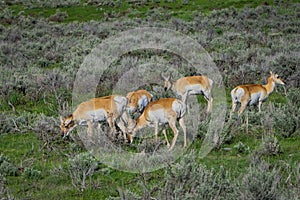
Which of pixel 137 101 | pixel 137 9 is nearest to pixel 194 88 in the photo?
pixel 137 101

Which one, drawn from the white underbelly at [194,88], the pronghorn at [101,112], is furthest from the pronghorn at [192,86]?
the pronghorn at [101,112]

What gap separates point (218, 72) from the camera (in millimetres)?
16375

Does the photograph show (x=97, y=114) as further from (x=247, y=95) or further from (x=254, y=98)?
(x=254, y=98)

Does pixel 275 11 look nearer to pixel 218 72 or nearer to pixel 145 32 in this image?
pixel 145 32

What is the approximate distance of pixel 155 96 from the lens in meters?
13.2

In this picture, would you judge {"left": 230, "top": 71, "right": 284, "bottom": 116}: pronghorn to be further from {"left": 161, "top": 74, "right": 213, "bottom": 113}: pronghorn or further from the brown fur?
the brown fur

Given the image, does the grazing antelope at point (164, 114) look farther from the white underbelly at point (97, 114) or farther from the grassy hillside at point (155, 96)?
the white underbelly at point (97, 114)

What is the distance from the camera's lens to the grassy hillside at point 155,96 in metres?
6.35

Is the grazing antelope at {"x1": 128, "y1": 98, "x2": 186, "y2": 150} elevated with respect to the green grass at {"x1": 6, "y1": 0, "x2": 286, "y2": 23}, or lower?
lower

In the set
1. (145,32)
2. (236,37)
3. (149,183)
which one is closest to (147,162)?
(149,183)

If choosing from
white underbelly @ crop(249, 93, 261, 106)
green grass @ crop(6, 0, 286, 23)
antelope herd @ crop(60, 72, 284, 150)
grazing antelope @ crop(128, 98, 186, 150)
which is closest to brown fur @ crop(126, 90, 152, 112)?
antelope herd @ crop(60, 72, 284, 150)

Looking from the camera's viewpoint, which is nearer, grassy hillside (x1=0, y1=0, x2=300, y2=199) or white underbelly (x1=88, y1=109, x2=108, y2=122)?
grassy hillside (x1=0, y1=0, x2=300, y2=199)

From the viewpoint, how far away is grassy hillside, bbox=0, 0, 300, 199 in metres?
6.35

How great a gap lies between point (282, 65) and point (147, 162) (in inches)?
375
